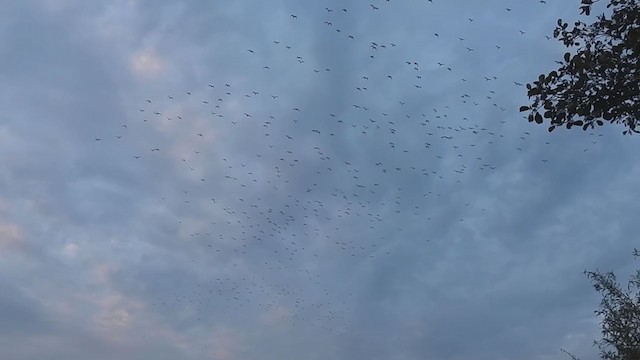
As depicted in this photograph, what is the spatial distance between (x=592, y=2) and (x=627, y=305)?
22258 millimetres

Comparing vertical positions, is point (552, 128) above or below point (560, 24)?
below

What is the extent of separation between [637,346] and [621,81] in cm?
2090

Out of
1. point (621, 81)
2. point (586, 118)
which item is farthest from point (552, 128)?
point (621, 81)

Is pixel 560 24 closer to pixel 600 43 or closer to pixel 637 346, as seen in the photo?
pixel 600 43

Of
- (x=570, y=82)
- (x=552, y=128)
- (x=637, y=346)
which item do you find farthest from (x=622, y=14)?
(x=637, y=346)

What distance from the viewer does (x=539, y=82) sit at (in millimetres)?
12523

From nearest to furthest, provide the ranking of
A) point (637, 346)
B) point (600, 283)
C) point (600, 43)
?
1. point (600, 43)
2. point (637, 346)
3. point (600, 283)

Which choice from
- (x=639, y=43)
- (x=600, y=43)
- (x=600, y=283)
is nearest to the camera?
(x=639, y=43)

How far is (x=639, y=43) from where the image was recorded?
10891 mm

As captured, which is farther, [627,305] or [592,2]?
[627,305]

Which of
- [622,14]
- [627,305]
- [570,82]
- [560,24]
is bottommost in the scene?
[570,82]

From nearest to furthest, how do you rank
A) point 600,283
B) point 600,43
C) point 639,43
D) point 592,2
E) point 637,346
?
point 639,43, point 592,2, point 600,43, point 637,346, point 600,283

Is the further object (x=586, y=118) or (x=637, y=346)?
(x=637, y=346)

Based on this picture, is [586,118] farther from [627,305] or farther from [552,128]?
[627,305]
